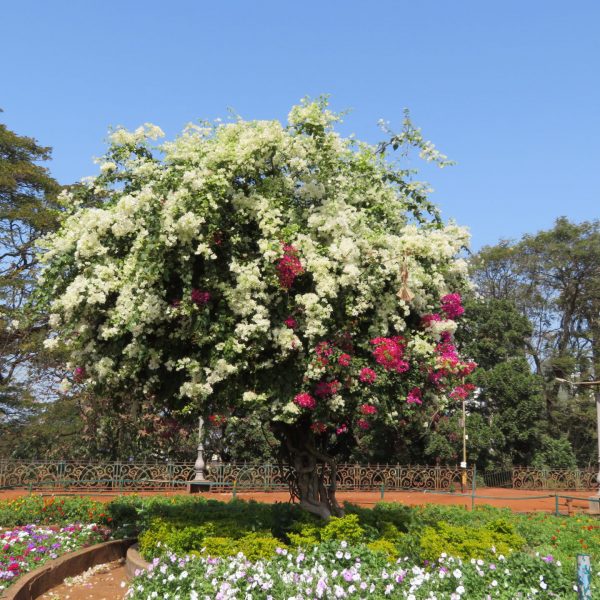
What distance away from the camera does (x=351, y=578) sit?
626cm

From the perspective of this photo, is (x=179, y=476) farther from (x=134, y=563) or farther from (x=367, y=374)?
(x=367, y=374)

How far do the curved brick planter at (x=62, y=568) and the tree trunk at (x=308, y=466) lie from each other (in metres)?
3.19

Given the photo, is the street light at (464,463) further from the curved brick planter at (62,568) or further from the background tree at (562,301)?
the curved brick planter at (62,568)

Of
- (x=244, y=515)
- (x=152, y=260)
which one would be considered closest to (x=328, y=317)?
(x=152, y=260)

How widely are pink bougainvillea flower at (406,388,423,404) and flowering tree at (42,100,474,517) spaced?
47mm

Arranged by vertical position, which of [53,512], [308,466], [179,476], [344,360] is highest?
[344,360]

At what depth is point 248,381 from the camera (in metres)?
8.91

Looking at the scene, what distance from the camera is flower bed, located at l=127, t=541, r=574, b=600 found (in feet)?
19.9

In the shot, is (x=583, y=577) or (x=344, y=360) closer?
(x=583, y=577)

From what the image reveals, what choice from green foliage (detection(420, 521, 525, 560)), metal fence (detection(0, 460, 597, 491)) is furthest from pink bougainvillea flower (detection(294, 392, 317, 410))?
metal fence (detection(0, 460, 597, 491))

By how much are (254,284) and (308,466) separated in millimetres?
3596

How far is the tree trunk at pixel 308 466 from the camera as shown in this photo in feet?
33.1

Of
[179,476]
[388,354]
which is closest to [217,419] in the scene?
[388,354]

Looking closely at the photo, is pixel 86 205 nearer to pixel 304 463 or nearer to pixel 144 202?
pixel 144 202
